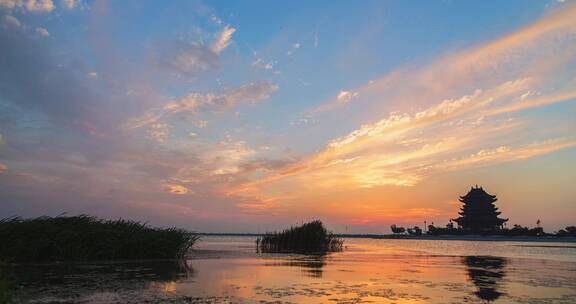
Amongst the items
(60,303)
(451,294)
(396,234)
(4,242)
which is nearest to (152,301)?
(60,303)

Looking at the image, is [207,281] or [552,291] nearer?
[552,291]

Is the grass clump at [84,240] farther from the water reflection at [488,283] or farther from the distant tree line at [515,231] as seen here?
the distant tree line at [515,231]

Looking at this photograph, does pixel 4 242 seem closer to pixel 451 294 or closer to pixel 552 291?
pixel 451 294

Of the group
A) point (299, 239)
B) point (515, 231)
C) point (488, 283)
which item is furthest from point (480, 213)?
point (488, 283)

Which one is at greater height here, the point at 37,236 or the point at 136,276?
the point at 37,236

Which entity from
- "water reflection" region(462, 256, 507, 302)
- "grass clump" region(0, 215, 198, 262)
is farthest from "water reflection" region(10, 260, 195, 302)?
"water reflection" region(462, 256, 507, 302)

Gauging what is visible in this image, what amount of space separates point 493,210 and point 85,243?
101 m

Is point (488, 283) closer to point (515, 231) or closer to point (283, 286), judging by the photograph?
point (283, 286)

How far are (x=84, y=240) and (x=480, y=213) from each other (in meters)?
99.4

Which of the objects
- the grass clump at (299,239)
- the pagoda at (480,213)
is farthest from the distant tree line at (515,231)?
the grass clump at (299,239)

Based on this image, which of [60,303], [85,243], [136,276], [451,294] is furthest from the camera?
[85,243]

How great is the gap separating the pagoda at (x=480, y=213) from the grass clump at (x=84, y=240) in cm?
9193

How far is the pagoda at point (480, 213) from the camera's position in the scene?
106125 mm

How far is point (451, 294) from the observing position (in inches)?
554
